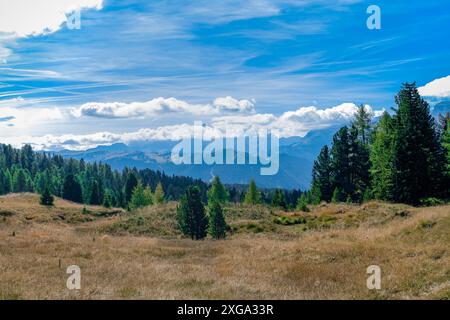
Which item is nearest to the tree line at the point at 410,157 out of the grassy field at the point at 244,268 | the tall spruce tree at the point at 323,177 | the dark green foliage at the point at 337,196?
the dark green foliage at the point at 337,196

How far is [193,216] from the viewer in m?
42.5

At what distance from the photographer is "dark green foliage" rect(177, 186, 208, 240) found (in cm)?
4212

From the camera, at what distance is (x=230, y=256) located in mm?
22359

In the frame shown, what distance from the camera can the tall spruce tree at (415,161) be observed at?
4528 cm

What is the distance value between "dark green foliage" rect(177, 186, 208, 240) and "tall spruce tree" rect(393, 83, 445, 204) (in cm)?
2156

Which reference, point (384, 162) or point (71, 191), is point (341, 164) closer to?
point (384, 162)

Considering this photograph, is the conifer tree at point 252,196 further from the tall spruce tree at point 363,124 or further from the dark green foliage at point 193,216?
the dark green foliage at point 193,216

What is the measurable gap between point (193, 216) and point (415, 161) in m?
24.4

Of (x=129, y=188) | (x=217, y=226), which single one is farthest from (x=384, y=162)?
(x=129, y=188)

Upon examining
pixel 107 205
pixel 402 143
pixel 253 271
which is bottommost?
pixel 107 205

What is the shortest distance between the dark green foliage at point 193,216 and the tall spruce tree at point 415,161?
70.7 feet
